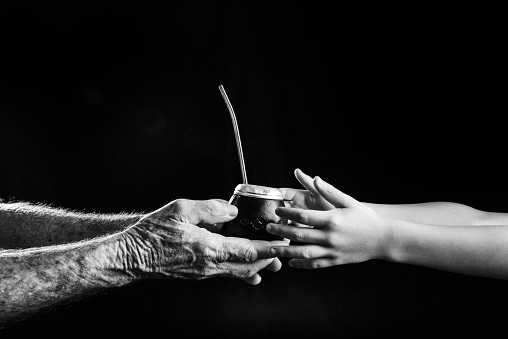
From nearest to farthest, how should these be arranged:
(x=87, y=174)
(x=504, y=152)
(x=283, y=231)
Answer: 1. (x=283, y=231)
2. (x=504, y=152)
3. (x=87, y=174)

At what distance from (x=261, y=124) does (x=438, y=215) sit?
42.5 inches

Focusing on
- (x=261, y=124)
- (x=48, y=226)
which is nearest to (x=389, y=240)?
(x=48, y=226)

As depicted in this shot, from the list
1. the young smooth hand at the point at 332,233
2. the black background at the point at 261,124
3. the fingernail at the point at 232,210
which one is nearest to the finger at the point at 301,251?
the young smooth hand at the point at 332,233

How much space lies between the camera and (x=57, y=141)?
317 cm

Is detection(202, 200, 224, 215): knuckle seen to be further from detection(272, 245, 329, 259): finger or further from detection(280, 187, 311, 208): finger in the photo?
detection(280, 187, 311, 208): finger

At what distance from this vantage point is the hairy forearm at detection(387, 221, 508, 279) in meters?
1.78

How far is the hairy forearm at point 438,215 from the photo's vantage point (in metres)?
2.27

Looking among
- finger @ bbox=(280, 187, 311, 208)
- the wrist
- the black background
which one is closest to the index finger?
the wrist

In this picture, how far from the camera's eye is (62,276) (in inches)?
68.7

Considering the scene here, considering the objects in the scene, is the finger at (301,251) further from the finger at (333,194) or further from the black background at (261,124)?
the black background at (261,124)

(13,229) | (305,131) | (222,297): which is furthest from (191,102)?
(13,229)

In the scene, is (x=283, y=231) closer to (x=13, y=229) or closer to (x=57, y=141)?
(x=13, y=229)

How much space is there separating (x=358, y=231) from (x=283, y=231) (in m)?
0.21

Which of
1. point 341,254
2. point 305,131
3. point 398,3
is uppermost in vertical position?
point 398,3
